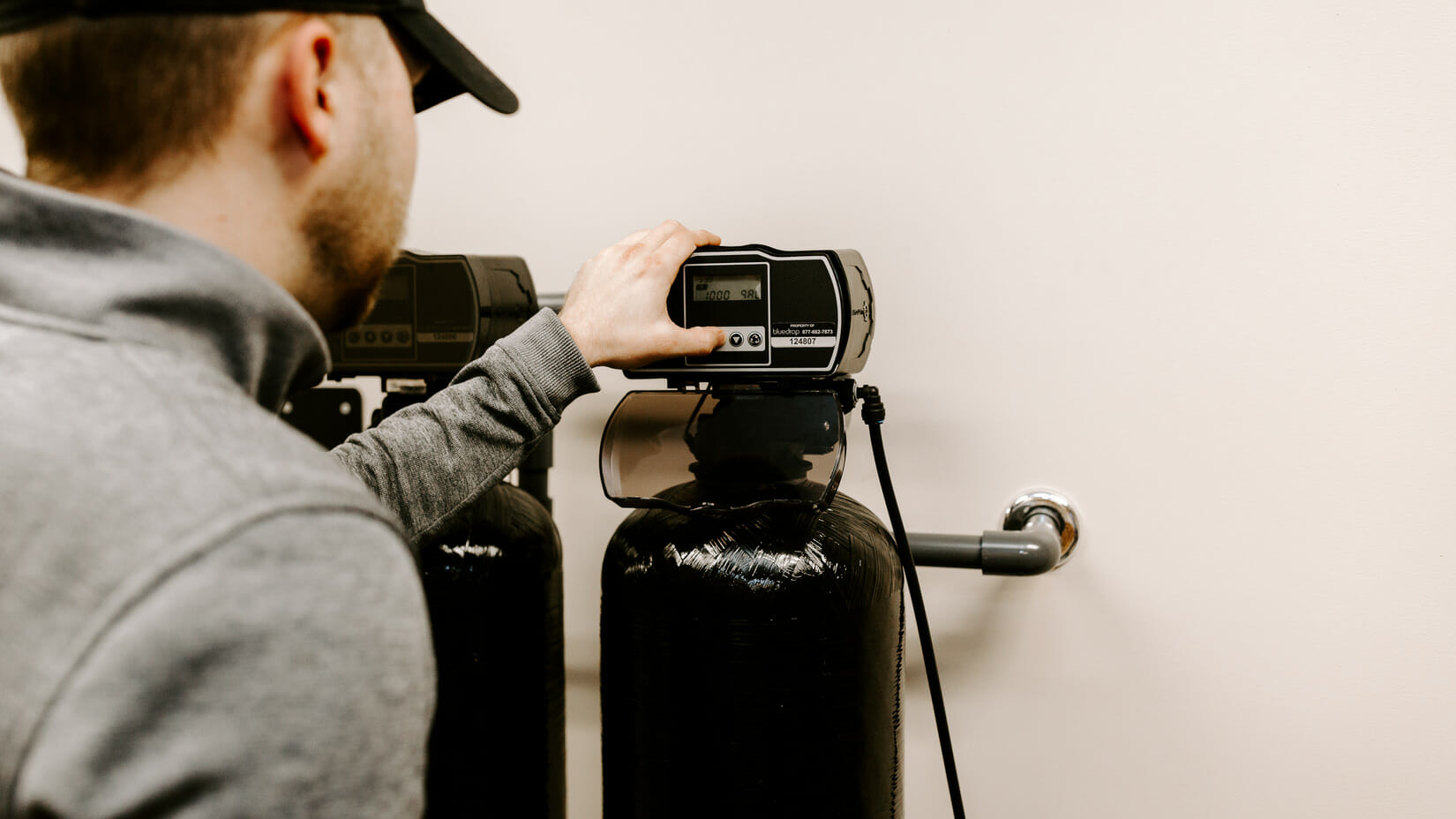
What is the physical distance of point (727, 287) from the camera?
733mm

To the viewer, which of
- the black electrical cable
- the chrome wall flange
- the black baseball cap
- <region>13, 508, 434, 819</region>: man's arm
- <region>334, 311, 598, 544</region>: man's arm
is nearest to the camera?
<region>13, 508, 434, 819</region>: man's arm

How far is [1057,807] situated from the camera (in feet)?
3.08

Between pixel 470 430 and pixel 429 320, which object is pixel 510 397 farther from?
pixel 429 320

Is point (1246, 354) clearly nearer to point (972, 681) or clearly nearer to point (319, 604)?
point (972, 681)

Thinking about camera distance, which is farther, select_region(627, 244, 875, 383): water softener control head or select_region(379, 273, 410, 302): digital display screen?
select_region(379, 273, 410, 302): digital display screen

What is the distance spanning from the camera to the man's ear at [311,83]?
1.40 feet

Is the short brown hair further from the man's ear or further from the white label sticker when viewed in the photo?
the white label sticker

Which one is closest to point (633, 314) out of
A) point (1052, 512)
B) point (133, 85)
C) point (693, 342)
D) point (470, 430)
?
point (693, 342)

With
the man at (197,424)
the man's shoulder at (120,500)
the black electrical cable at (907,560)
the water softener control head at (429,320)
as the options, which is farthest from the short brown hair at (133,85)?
the black electrical cable at (907,560)

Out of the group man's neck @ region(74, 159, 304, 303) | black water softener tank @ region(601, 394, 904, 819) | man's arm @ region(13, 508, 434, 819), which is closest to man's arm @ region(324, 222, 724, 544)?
black water softener tank @ region(601, 394, 904, 819)

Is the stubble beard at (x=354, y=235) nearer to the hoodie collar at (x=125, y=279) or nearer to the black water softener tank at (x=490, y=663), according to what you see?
the hoodie collar at (x=125, y=279)

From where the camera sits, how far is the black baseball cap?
40 centimetres

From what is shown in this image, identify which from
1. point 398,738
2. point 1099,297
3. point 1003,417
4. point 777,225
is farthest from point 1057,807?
point 398,738

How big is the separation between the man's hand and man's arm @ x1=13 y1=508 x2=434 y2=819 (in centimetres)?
40
